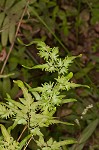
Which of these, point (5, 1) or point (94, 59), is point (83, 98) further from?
point (5, 1)

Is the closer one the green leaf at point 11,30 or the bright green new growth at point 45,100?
the bright green new growth at point 45,100

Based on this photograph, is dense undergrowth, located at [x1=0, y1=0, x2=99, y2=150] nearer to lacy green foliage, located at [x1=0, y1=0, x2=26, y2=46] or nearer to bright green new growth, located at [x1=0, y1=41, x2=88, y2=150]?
lacy green foliage, located at [x1=0, y1=0, x2=26, y2=46]

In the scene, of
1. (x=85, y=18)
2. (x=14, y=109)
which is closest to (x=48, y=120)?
(x=14, y=109)

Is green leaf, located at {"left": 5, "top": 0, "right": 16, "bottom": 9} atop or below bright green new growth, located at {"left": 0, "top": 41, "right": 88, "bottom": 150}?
atop

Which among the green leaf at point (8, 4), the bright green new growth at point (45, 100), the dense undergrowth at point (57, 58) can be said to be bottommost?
the bright green new growth at point (45, 100)

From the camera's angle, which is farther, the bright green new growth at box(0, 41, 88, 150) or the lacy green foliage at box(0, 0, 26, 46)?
the lacy green foliage at box(0, 0, 26, 46)

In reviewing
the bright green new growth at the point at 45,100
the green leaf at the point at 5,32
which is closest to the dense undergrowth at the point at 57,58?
the green leaf at the point at 5,32

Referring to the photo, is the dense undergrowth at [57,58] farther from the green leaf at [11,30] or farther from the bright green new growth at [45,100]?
the bright green new growth at [45,100]

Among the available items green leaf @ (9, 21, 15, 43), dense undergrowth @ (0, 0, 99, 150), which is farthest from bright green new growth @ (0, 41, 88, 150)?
green leaf @ (9, 21, 15, 43)

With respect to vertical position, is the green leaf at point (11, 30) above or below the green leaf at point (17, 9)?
below

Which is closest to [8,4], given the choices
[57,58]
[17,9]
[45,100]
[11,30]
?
[17,9]

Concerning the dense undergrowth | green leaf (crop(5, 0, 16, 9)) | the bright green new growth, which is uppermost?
green leaf (crop(5, 0, 16, 9))
